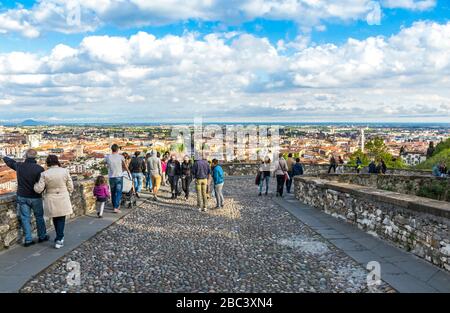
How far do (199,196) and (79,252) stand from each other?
204 inches

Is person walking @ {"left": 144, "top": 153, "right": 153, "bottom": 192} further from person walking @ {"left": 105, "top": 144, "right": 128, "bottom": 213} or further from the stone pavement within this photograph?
the stone pavement

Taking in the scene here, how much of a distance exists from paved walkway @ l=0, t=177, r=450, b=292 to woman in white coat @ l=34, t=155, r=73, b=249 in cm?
56

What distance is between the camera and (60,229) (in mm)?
6797

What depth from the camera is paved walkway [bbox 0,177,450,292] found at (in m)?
5.05

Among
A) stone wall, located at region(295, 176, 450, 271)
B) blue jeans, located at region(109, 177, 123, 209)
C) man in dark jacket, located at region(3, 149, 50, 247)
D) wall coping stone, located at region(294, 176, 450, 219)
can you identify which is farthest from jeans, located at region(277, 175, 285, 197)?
man in dark jacket, located at region(3, 149, 50, 247)

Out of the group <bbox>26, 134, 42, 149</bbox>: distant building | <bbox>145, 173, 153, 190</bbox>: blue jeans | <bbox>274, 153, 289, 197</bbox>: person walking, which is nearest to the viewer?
<bbox>26, 134, 42, 149</bbox>: distant building

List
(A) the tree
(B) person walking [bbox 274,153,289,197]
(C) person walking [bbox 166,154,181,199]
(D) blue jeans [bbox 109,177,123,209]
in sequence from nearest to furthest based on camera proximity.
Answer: (D) blue jeans [bbox 109,177,123,209], (C) person walking [bbox 166,154,181,199], (B) person walking [bbox 274,153,289,197], (A) the tree

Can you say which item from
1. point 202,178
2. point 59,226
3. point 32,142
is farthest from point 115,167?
point 59,226

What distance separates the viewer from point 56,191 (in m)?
6.66

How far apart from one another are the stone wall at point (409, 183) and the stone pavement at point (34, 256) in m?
9.85

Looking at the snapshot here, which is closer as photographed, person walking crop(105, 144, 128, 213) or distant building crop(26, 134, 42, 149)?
distant building crop(26, 134, 42, 149)

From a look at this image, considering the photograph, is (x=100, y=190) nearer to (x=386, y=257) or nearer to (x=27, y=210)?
(x=27, y=210)

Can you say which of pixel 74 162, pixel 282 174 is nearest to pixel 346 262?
pixel 282 174
